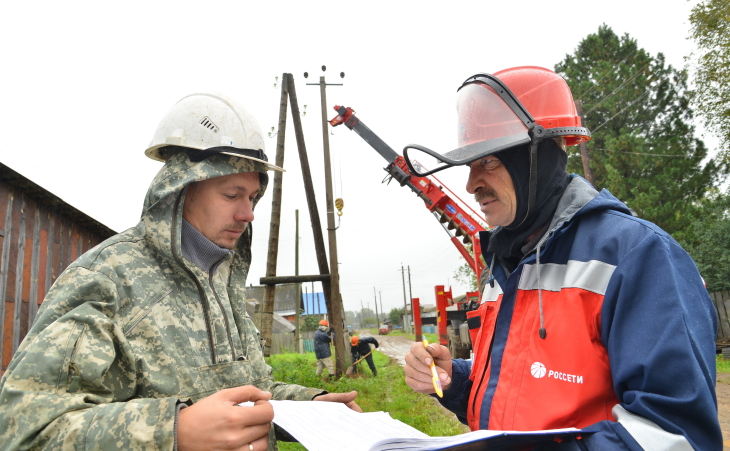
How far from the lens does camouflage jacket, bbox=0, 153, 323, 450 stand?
3.58 feet

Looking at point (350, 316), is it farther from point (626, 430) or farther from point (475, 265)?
point (626, 430)

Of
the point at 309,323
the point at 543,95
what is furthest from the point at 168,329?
the point at 309,323

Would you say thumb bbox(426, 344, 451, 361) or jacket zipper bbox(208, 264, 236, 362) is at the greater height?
jacket zipper bbox(208, 264, 236, 362)

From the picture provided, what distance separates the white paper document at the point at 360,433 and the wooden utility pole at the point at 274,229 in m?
7.26

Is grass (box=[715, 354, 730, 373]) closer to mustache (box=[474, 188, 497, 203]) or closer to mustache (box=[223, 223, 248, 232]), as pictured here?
mustache (box=[474, 188, 497, 203])

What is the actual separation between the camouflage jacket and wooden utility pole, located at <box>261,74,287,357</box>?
673 cm

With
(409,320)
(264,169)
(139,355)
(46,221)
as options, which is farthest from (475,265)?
(409,320)

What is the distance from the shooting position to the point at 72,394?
1.15 meters

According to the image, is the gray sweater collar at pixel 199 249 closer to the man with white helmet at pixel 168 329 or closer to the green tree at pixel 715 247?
the man with white helmet at pixel 168 329

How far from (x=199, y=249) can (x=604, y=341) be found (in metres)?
1.54

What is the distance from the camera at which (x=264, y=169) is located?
2125 millimetres

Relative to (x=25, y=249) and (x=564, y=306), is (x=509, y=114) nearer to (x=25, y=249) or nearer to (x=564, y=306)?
(x=564, y=306)

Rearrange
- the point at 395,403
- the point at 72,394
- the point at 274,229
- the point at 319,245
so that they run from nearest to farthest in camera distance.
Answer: the point at 72,394
the point at 395,403
the point at 274,229
the point at 319,245

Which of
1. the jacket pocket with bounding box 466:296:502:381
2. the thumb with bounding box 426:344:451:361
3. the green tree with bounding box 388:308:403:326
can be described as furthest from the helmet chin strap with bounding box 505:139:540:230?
the green tree with bounding box 388:308:403:326
